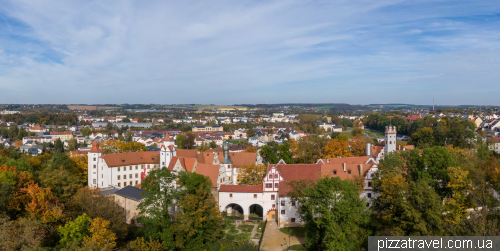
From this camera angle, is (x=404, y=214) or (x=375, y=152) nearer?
(x=404, y=214)

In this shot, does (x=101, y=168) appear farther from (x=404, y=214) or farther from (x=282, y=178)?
(x=404, y=214)

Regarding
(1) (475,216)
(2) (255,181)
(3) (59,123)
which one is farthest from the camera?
(3) (59,123)

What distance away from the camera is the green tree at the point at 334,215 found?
91.5 ft

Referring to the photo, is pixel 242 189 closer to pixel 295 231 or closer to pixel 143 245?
pixel 295 231

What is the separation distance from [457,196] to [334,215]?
34.8ft

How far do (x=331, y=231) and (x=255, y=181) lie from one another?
1809 centimetres

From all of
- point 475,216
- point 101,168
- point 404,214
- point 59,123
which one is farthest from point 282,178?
point 59,123

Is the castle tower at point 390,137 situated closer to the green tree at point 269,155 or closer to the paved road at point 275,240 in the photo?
the green tree at point 269,155

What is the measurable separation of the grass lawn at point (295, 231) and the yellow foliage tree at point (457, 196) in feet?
42.2

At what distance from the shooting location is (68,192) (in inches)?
1505

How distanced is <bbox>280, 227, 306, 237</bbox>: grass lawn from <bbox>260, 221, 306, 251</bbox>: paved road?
1.93ft

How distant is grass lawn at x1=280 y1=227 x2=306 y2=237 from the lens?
3438 centimetres

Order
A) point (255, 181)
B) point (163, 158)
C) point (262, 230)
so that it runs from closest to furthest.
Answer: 1. point (262, 230)
2. point (255, 181)
3. point (163, 158)

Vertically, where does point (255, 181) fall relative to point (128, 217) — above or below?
above
